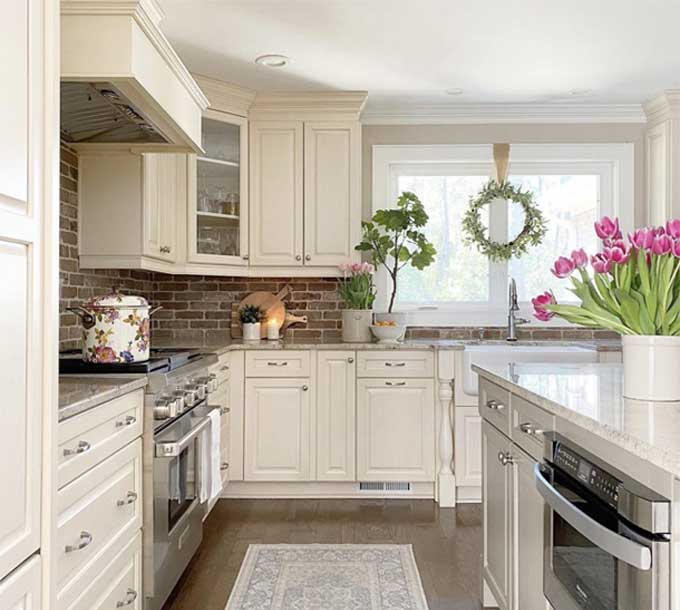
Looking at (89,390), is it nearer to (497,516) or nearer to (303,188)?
(497,516)

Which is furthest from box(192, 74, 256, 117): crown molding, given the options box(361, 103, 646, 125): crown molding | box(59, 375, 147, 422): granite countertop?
box(59, 375, 147, 422): granite countertop

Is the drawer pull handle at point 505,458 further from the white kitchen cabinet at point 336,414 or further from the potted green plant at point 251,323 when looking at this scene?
the potted green plant at point 251,323

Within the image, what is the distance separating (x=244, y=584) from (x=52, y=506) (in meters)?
1.51

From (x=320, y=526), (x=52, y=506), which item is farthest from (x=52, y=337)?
(x=320, y=526)

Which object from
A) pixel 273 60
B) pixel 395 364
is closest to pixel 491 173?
pixel 395 364

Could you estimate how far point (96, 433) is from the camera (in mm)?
1702

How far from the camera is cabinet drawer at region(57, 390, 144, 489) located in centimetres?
150

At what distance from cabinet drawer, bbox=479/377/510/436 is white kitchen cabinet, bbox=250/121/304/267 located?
1.92 metres

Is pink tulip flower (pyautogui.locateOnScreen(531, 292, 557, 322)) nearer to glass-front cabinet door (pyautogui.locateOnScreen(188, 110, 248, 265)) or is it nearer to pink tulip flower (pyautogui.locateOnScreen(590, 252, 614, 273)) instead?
pink tulip flower (pyautogui.locateOnScreen(590, 252, 614, 273))

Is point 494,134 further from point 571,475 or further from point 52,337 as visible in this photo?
point 52,337

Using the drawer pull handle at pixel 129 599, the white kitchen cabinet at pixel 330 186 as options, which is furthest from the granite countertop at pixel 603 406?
the white kitchen cabinet at pixel 330 186

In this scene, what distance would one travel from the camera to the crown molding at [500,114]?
418 cm

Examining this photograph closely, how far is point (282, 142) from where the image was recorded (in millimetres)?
3910

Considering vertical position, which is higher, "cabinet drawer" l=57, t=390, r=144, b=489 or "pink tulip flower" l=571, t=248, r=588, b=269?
"pink tulip flower" l=571, t=248, r=588, b=269
